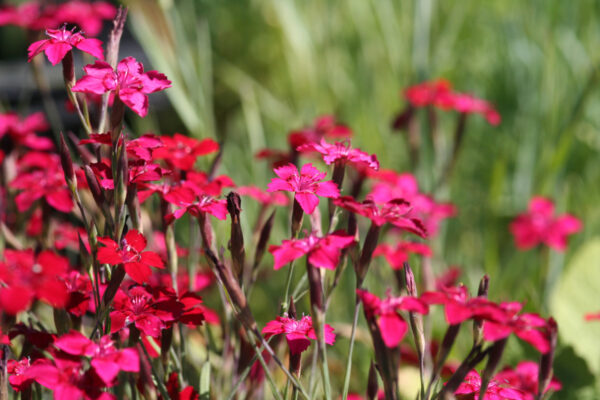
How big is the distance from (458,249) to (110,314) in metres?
1.18

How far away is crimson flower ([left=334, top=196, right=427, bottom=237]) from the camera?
1.80 feet

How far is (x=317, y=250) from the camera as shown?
1.73 feet

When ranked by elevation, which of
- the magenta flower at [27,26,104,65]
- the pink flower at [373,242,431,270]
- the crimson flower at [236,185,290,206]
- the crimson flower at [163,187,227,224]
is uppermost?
the magenta flower at [27,26,104,65]

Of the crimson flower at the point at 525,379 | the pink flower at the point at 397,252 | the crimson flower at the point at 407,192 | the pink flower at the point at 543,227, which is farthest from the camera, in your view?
the pink flower at the point at 543,227

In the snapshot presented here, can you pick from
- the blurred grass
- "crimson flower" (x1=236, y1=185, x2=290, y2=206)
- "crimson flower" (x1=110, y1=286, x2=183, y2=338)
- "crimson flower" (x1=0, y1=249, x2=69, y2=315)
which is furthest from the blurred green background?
"crimson flower" (x1=0, y1=249, x2=69, y2=315)

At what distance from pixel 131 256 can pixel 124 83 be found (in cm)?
16

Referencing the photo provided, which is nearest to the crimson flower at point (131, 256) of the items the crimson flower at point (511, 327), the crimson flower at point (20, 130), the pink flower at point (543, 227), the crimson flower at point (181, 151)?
the crimson flower at point (181, 151)

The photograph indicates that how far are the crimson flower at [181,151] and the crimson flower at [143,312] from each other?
6.4 inches

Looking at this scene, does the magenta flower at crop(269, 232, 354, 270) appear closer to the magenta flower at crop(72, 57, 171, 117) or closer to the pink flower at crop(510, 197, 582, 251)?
the magenta flower at crop(72, 57, 171, 117)

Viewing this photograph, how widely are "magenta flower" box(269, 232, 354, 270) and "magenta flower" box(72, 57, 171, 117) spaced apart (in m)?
0.18

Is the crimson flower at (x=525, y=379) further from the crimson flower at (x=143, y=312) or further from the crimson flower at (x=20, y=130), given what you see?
the crimson flower at (x=20, y=130)

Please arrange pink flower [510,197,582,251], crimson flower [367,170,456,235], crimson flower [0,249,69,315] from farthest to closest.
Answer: pink flower [510,197,582,251]
crimson flower [367,170,456,235]
crimson flower [0,249,69,315]

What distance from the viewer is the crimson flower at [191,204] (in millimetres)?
615

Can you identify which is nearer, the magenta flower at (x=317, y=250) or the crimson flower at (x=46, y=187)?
the magenta flower at (x=317, y=250)
